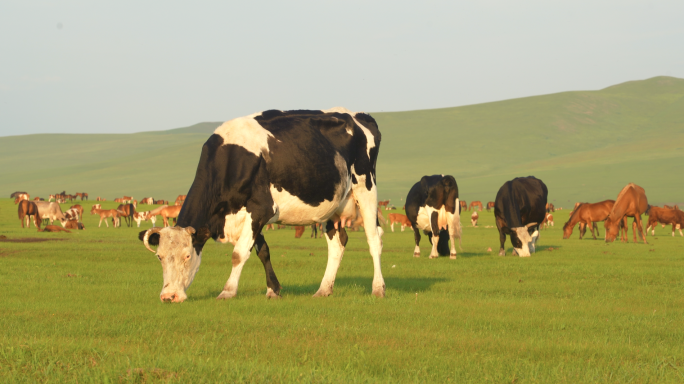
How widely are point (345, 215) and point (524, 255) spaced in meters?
12.2

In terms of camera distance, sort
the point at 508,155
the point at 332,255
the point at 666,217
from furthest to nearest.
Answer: the point at 508,155, the point at 666,217, the point at 332,255

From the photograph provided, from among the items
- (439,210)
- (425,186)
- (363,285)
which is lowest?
(363,285)

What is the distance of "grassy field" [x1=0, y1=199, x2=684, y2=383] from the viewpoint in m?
6.09

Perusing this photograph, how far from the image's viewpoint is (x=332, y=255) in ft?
40.6

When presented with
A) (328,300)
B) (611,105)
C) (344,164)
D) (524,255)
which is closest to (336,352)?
(328,300)

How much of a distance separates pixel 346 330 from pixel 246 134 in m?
4.12

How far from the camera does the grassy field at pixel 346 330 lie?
609cm

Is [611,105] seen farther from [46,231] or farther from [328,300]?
[328,300]

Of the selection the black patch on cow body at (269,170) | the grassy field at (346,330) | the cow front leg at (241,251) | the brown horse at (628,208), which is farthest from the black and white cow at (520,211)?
the cow front leg at (241,251)

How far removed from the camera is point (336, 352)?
274 inches

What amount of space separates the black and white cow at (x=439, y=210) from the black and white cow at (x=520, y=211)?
82.8 inches

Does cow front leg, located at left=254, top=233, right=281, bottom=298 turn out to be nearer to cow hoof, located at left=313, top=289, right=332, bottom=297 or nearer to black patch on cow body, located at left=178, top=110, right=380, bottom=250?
cow hoof, located at left=313, top=289, right=332, bottom=297

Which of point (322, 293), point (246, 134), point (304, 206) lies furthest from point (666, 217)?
point (246, 134)

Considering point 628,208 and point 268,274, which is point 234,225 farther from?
point 628,208
